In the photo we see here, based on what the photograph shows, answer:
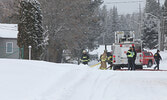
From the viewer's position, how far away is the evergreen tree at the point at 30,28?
2968 centimetres

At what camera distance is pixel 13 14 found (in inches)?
1823

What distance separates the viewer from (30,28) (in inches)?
1177

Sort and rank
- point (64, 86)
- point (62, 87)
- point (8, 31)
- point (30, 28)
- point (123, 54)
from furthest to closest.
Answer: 1. point (8, 31)
2. point (30, 28)
3. point (123, 54)
4. point (64, 86)
5. point (62, 87)

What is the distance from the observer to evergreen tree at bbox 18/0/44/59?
1169 inches

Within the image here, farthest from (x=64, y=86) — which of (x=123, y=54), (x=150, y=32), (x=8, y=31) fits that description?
(x=150, y=32)

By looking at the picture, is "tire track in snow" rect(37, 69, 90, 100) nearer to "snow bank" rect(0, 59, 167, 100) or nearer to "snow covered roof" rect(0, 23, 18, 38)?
"snow bank" rect(0, 59, 167, 100)

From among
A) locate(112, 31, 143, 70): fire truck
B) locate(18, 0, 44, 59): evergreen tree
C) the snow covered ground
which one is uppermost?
locate(18, 0, 44, 59): evergreen tree

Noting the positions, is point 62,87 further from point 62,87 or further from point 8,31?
point 8,31

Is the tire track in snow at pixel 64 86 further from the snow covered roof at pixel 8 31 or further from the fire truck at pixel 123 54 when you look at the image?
the snow covered roof at pixel 8 31

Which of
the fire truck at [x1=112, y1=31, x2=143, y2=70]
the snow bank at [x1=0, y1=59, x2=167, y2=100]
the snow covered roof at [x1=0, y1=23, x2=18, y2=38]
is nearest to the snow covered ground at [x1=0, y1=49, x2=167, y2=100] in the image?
the snow bank at [x1=0, y1=59, x2=167, y2=100]

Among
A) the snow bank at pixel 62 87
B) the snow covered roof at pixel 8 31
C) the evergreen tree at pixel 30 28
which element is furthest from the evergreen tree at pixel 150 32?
the snow bank at pixel 62 87

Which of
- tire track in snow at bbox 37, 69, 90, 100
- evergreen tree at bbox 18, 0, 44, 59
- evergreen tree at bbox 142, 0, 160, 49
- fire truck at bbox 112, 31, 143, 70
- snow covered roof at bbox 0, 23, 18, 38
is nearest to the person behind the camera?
tire track in snow at bbox 37, 69, 90, 100

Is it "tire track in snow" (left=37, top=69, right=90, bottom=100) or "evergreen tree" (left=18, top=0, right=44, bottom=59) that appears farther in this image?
"evergreen tree" (left=18, top=0, right=44, bottom=59)

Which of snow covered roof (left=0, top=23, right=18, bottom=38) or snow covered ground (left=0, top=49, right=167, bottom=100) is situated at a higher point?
snow covered roof (left=0, top=23, right=18, bottom=38)
